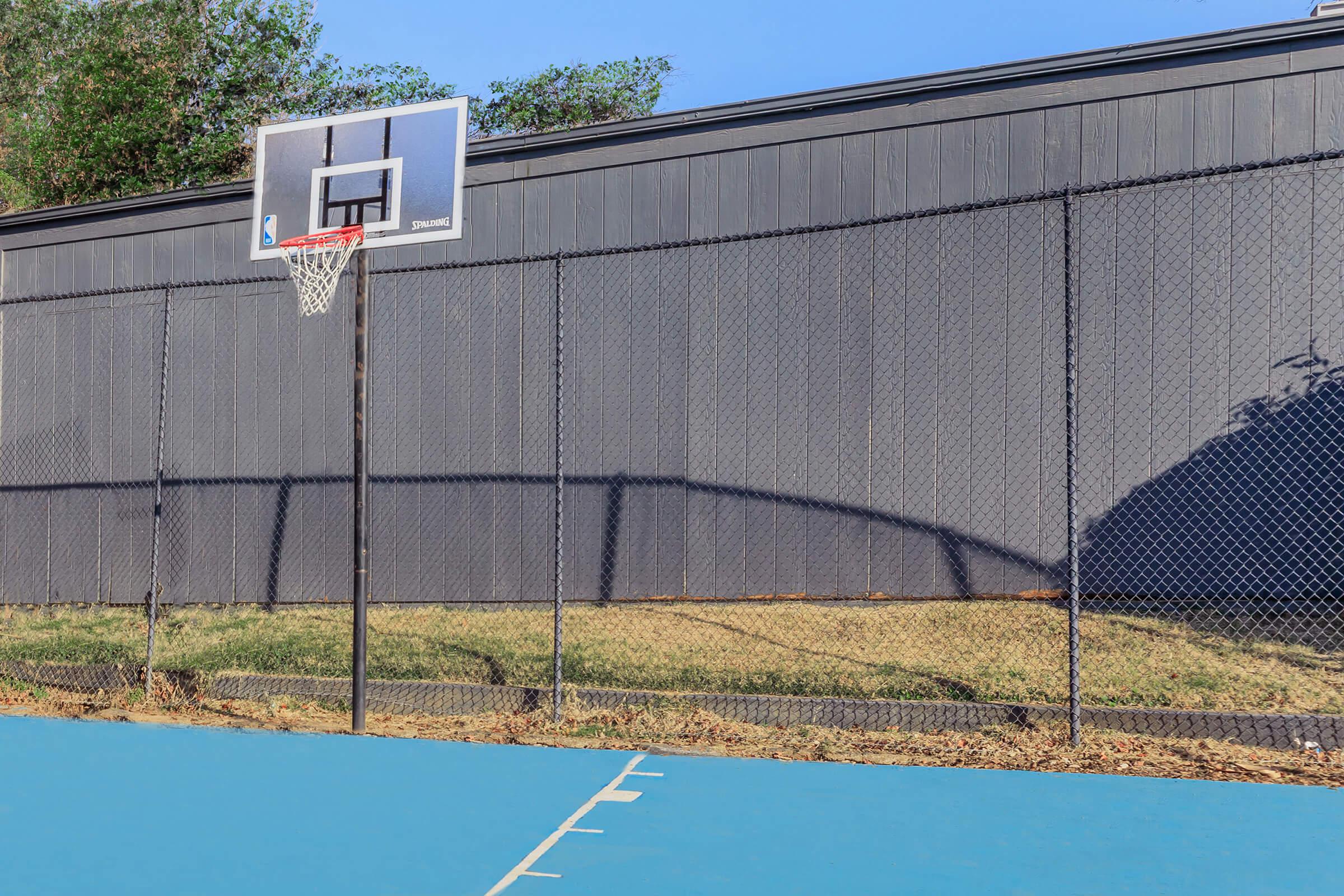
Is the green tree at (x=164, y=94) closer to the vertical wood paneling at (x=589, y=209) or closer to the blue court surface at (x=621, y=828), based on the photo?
the vertical wood paneling at (x=589, y=209)

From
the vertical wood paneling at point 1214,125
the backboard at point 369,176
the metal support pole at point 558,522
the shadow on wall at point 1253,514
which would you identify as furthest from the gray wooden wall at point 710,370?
the backboard at point 369,176

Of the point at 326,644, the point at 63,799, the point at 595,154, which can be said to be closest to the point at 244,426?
the point at 326,644

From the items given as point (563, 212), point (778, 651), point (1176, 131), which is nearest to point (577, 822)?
point (778, 651)

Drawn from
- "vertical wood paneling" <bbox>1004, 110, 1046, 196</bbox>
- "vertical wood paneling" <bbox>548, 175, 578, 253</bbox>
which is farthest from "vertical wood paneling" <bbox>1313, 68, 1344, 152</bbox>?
"vertical wood paneling" <bbox>548, 175, 578, 253</bbox>

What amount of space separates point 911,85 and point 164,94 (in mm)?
21458

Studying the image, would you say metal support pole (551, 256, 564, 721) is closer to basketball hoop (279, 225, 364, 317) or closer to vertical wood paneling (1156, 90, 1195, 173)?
basketball hoop (279, 225, 364, 317)

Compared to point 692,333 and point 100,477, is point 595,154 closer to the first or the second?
point 692,333

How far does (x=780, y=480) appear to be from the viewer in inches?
354

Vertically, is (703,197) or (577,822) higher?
(703,197)

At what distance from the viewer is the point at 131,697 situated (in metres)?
7.36

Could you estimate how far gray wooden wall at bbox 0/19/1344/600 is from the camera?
828 cm

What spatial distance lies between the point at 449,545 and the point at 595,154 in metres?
3.81

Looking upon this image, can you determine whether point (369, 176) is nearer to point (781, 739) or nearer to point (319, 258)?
point (319, 258)

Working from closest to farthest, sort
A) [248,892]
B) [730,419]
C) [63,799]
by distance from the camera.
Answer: [248,892]
[63,799]
[730,419]
